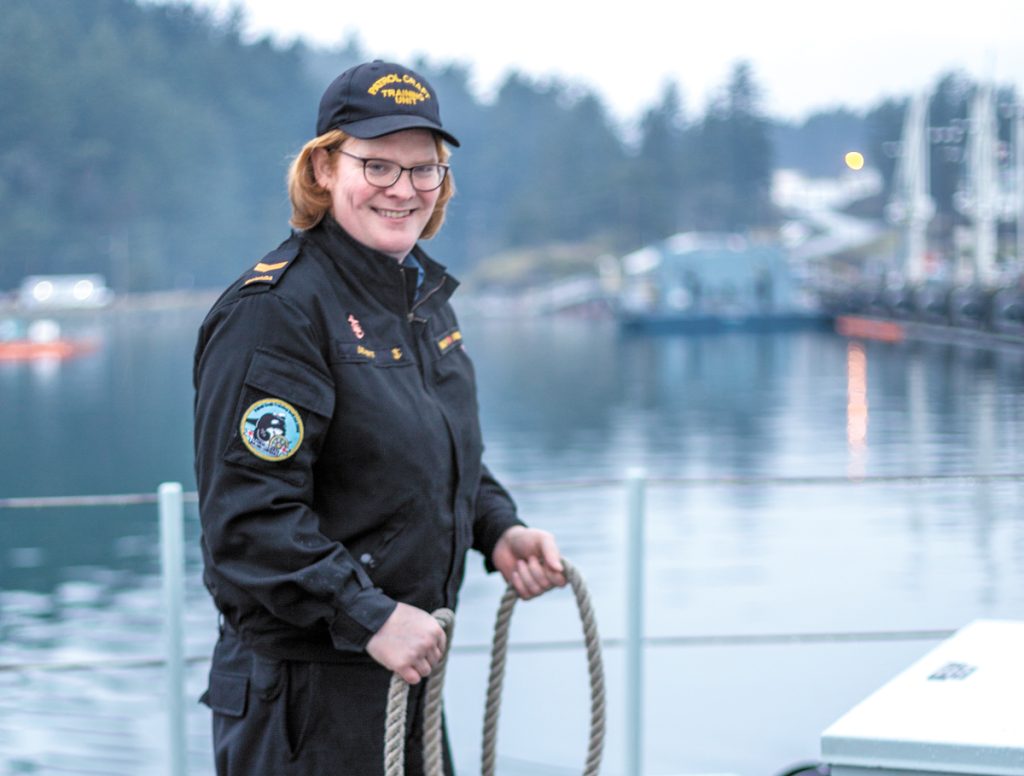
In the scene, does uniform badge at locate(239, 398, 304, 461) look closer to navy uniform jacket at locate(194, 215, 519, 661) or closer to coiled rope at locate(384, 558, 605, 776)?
navy uniform jacket at locate(194, 215, 519, 661)

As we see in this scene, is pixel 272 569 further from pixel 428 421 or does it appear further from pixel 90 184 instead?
pixel 90 184

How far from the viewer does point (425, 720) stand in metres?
2.22

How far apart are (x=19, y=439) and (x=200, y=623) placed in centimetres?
2562

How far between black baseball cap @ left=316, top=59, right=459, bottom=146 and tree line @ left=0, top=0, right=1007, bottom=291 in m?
104

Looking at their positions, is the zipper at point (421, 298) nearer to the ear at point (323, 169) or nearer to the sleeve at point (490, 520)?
the ear at point (323, 169)

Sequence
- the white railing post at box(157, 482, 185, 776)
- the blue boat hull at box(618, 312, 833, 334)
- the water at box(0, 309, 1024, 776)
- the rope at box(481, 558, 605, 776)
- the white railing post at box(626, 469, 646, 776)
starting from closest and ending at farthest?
the rope at box(481, 558, 605, 776), the white railing post at box(157, 482, 185, 776), the white railing post at box(626, 469, 646, 776), the water at box(0, 309, 1024, 776), the blue boat hull at box(618, 312, 833, 334)

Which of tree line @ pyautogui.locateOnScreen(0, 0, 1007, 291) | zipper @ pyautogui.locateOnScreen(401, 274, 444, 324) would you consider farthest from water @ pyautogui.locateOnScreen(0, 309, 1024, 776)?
tree line @ pyautogui.locateOnScreen(0, 0, 1007, 291)

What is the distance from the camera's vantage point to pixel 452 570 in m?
2.23

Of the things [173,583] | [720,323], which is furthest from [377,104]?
[720,323]

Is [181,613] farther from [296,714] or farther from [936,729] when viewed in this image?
[936,729]

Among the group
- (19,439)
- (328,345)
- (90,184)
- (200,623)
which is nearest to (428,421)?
(328,345)

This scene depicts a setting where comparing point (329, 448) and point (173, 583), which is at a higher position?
point (329, 448)

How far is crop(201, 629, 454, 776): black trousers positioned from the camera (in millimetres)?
2127

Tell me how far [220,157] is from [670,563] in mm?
110537
